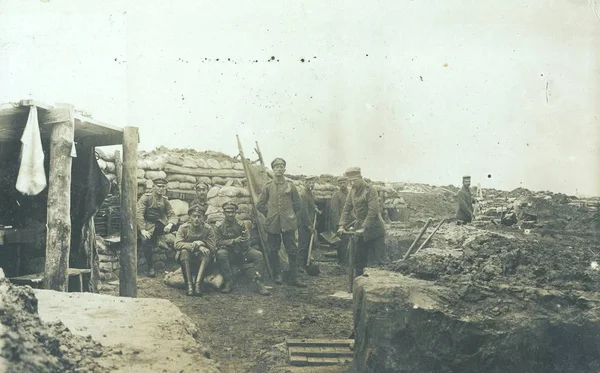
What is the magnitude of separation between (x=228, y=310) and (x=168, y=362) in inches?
122

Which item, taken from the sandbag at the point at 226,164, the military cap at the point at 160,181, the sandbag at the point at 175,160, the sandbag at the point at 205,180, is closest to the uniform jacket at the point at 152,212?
the military cap at the point at 160,181

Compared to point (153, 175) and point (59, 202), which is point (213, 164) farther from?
point (59, 202)

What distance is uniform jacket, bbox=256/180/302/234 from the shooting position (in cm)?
686

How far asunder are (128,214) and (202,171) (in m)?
3.79

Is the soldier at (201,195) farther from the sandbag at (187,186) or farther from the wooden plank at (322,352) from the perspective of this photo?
the wooden plank at (322,352)

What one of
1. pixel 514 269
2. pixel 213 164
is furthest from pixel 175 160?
pixel 514 269

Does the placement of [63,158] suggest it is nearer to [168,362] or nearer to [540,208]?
[168,362]

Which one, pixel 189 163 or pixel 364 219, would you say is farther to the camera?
pixel 189 163

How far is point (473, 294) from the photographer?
10.1ft

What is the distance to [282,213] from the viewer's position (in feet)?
22.5

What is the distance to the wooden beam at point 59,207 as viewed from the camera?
13.1 feet

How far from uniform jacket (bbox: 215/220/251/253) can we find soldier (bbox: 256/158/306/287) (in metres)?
0.61

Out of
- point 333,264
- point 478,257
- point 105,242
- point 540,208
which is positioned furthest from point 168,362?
point 540,208

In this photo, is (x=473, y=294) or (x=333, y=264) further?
(x=333, y=264)
